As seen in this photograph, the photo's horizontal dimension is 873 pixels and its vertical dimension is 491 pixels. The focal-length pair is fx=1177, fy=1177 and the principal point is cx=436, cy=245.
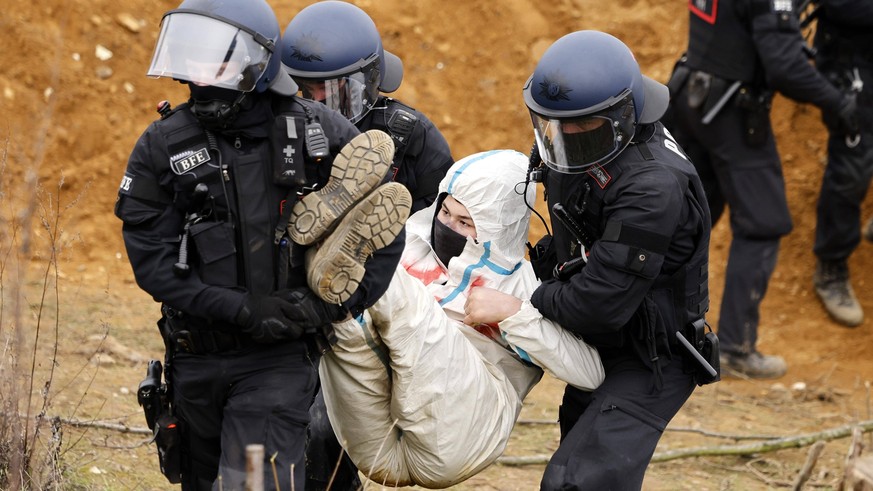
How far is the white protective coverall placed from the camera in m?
4.08

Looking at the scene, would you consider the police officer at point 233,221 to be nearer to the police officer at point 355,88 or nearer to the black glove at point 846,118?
the police officer at point 355,88

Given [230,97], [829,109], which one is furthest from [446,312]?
[829,109]

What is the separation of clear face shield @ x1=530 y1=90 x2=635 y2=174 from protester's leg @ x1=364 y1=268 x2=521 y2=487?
2.26ft

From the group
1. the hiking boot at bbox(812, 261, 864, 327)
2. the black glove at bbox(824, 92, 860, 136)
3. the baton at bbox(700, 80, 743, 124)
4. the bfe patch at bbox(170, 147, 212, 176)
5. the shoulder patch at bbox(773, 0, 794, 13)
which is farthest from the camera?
the hiking boot at bbox(812, 261, 864, 327)

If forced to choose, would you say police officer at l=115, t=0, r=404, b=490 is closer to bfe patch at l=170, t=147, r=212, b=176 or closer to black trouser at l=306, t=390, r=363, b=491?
bfe patch at l=170, t=147, r=212, b=176

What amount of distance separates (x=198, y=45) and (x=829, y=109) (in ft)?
15.8

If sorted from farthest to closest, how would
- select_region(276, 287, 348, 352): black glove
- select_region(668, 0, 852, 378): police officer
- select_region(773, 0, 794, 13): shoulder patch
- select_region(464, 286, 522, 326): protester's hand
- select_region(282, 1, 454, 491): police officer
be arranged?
select_region(668, 0, 852, 378): police officer < select_region(773, 0, 794, 13): shoulder patch < select_region(282, 1, 454, 491): police officer < select_region(464, 286, 522, 326): protester's hand < select_region(276, 287, 348, 352): black glove

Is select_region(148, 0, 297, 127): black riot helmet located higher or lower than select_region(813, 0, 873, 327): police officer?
higher

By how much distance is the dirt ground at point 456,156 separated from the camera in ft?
19.8

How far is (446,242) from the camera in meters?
4.43

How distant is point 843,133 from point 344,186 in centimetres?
495

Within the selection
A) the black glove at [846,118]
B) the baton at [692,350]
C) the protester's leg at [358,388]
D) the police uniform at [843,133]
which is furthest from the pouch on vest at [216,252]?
the police uniform at [843,133]

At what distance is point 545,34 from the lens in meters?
9.63

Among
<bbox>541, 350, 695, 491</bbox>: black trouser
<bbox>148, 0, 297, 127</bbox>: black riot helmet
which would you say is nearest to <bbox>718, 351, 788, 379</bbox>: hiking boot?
<bbox>541, 350, 695, 491</bbox>: black trouser
